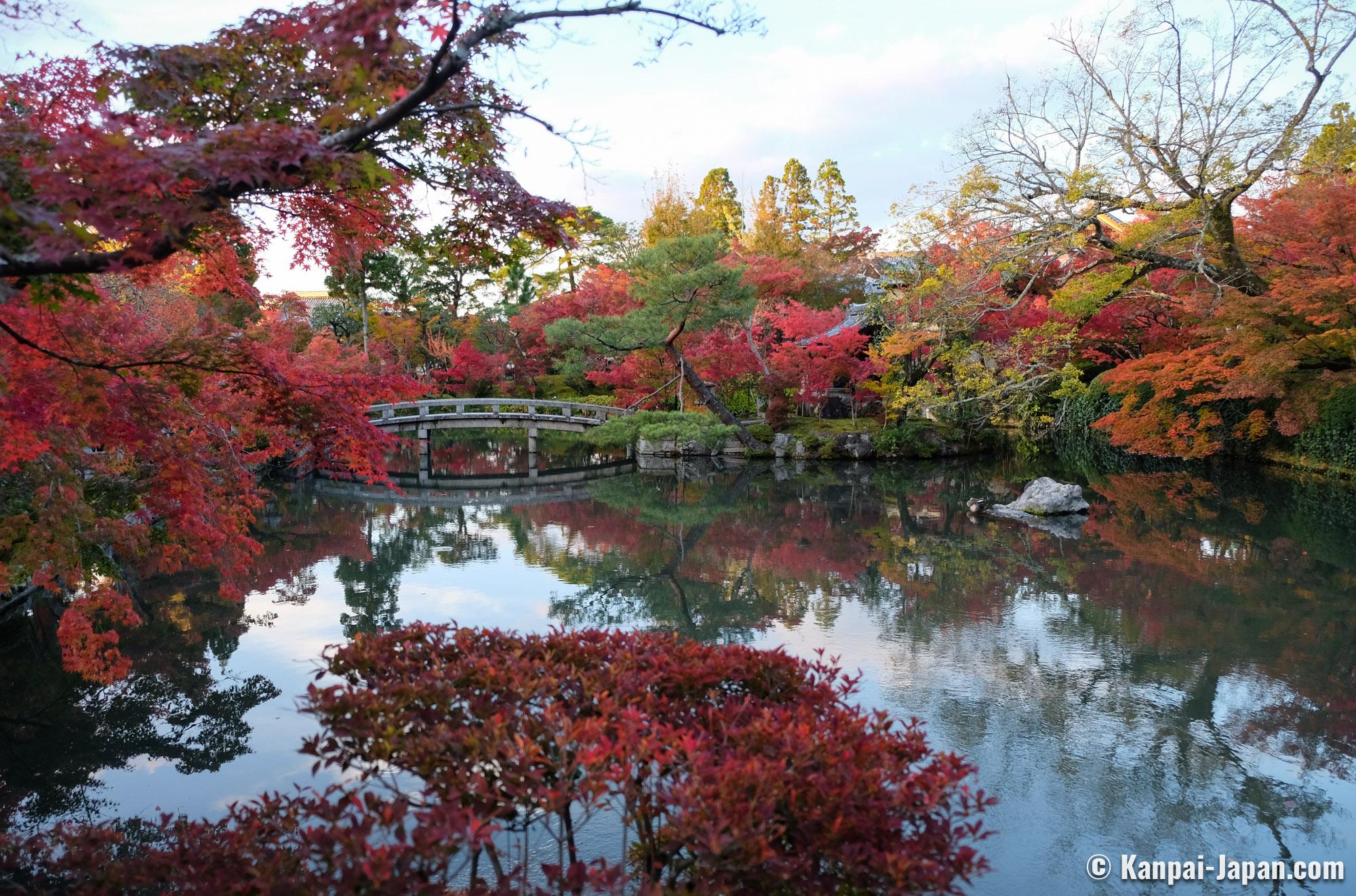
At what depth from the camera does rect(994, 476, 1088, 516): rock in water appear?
11523mm

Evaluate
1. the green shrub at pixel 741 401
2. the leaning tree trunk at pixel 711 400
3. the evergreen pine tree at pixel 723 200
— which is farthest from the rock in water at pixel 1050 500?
the evergreen pine tree at pixel 723 200

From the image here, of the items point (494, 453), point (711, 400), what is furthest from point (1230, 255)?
point (494, 453)

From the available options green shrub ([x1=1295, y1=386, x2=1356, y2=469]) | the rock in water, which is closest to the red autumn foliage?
green shrub ([x1=1295, y1=386, x2=1356, y2=469])

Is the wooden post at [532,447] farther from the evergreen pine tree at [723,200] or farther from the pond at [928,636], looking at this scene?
the evergreen pine tree at [723,200]

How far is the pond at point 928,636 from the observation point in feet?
13.5

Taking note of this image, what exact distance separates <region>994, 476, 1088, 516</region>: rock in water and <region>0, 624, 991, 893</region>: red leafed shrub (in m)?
9.50

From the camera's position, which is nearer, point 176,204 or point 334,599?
point 176,204

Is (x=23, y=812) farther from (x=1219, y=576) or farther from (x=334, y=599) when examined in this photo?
(x=1219, y=576)

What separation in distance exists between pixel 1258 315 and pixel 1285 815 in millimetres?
11096

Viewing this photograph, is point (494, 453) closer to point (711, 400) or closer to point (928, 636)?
point (711, 400)

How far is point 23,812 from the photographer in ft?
13.2

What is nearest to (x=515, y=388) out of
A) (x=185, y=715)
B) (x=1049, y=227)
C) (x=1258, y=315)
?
(x=1049, y=227)

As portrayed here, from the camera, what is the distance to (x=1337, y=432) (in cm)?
1408

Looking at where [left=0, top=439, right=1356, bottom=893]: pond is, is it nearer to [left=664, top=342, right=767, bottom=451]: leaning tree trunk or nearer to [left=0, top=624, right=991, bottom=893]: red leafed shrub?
[left=0, top=624, right=991, bottom=893]: red leafed shrub
